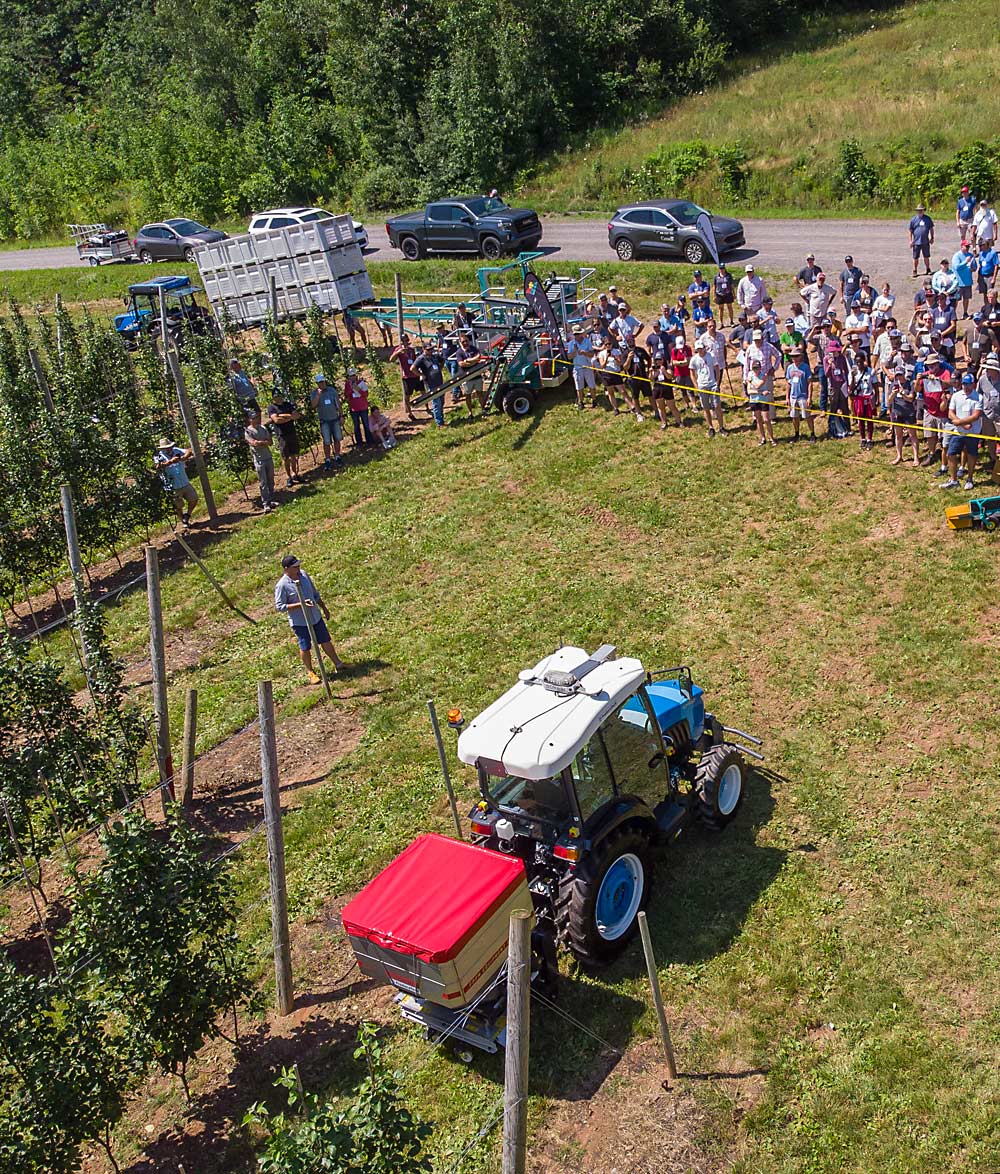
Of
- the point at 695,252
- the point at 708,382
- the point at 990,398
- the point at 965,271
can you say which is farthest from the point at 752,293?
the point at 990,398

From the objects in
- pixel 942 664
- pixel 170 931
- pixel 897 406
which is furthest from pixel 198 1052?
pixel 897 406

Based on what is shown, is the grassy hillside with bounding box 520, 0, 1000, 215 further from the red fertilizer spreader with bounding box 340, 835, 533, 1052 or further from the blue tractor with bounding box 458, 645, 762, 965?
the red fertilizer spreader with bounding box 340, 835, 533, 1052

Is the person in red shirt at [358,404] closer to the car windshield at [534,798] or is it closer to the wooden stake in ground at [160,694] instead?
the wooden stake in ground at [160,694]

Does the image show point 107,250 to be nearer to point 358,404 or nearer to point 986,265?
point 358,404

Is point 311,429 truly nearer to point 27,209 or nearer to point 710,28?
point 710,28

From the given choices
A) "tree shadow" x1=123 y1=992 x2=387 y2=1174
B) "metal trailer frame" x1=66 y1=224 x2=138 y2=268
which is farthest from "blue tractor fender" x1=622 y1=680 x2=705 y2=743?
"metal trailer frame" x1=66 y1=224 x2=138 y2=268
